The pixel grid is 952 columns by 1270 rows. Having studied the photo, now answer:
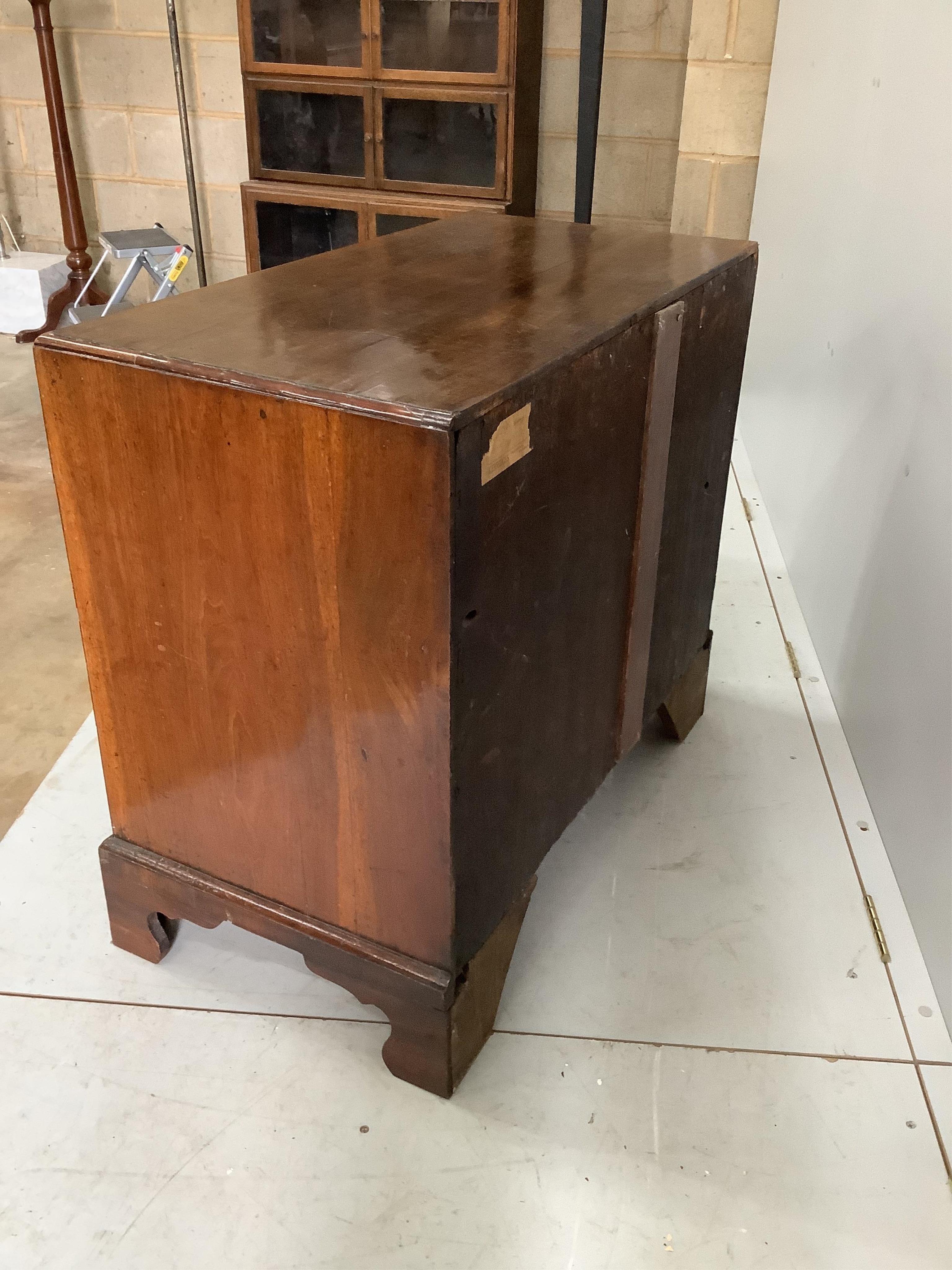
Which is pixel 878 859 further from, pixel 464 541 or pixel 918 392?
pixel 464 541

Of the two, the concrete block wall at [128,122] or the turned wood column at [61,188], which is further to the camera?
the concrete block wall at [128,122]

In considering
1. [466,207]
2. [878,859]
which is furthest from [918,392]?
[466,207]

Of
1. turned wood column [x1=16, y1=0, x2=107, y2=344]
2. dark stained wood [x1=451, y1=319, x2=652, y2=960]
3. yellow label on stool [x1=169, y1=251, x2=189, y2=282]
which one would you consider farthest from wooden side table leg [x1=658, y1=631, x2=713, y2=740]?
turned wood column [x1=16, y1=0, x2=107, y2=344]

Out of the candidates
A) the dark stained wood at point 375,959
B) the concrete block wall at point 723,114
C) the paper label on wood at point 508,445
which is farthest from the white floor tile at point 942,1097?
the concrete block wall at point 723,114

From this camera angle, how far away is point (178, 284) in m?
3.96

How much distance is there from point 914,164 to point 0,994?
164cm

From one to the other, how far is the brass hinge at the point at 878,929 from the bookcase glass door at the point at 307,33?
273 cm

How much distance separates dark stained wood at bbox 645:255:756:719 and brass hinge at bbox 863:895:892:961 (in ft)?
1.20

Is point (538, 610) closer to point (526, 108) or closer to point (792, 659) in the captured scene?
point (792, 659)

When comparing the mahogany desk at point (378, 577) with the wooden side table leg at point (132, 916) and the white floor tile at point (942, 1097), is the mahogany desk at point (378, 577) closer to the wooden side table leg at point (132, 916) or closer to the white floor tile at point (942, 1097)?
the wooden side table leg at point (132, 916)

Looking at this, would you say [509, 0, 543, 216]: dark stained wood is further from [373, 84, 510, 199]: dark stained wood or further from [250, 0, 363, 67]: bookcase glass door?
[250, 0, 363, 67]: bookcase glass door

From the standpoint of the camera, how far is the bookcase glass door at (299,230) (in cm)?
325

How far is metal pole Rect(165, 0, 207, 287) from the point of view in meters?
3.28

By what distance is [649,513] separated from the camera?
47.1 inches
